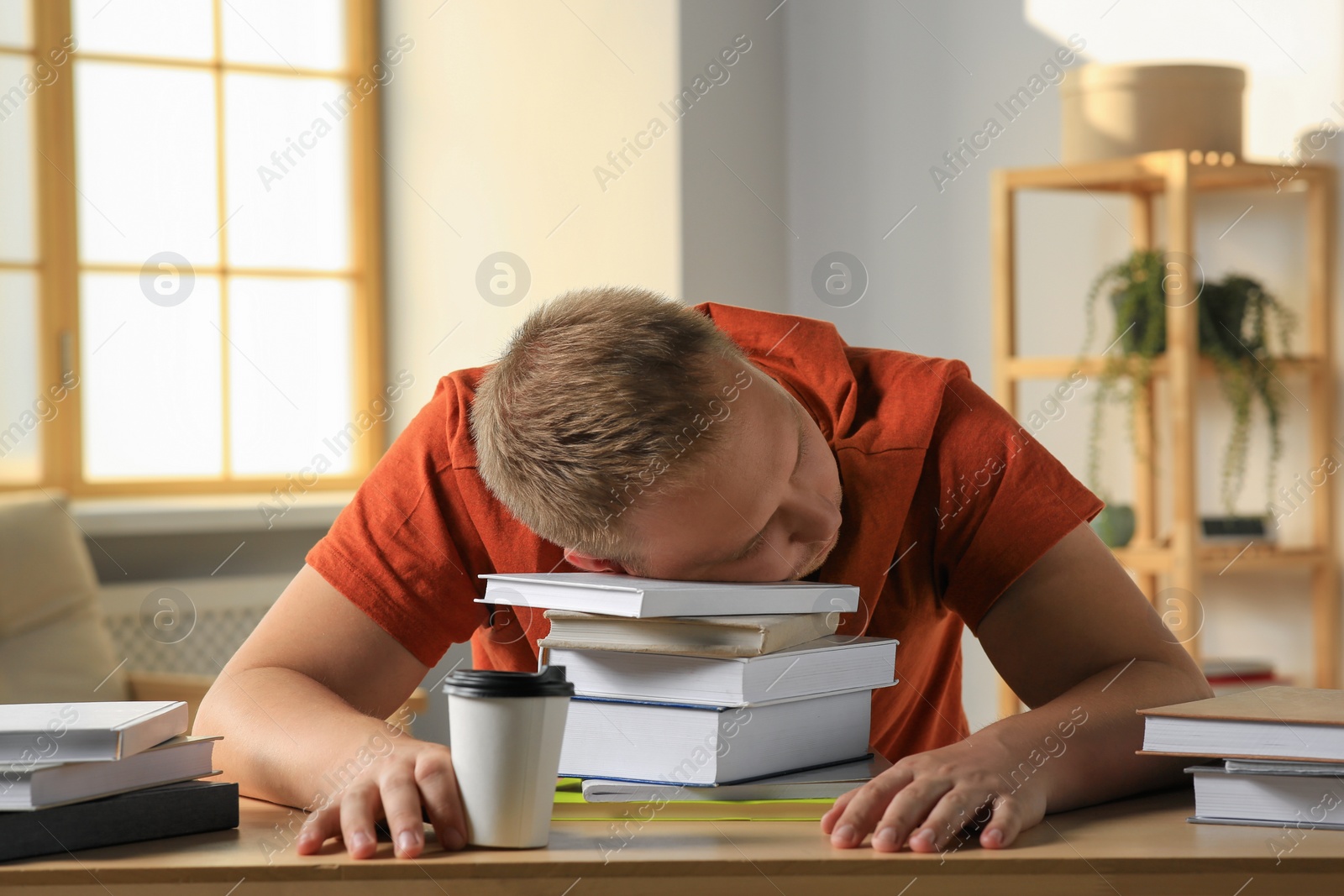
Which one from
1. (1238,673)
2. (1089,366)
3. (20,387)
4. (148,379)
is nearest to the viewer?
(1238,673)

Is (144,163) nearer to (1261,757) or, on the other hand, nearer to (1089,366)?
(1089,366)

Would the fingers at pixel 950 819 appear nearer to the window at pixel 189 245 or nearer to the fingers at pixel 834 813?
the fingers at pixel 834 813

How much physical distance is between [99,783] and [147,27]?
9.83ft

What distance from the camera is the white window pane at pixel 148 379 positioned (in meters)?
3.30

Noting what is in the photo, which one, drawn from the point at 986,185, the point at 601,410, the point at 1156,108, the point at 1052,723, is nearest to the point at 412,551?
the point at 601,410

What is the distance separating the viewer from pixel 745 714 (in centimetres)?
81

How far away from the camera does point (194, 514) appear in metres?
3.18

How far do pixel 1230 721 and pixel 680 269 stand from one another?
2.42m

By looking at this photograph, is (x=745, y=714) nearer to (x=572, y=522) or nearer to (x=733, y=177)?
(x=572, y=522)

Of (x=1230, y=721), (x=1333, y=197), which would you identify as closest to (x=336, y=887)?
(x=1230, y=721)

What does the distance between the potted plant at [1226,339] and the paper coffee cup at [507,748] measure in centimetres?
223

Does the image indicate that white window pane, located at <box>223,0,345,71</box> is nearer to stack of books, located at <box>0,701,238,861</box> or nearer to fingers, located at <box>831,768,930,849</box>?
stack of books, located at <box>0,701,238,861</box>

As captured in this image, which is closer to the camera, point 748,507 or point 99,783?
point 99,783

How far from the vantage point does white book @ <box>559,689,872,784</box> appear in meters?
0.81
